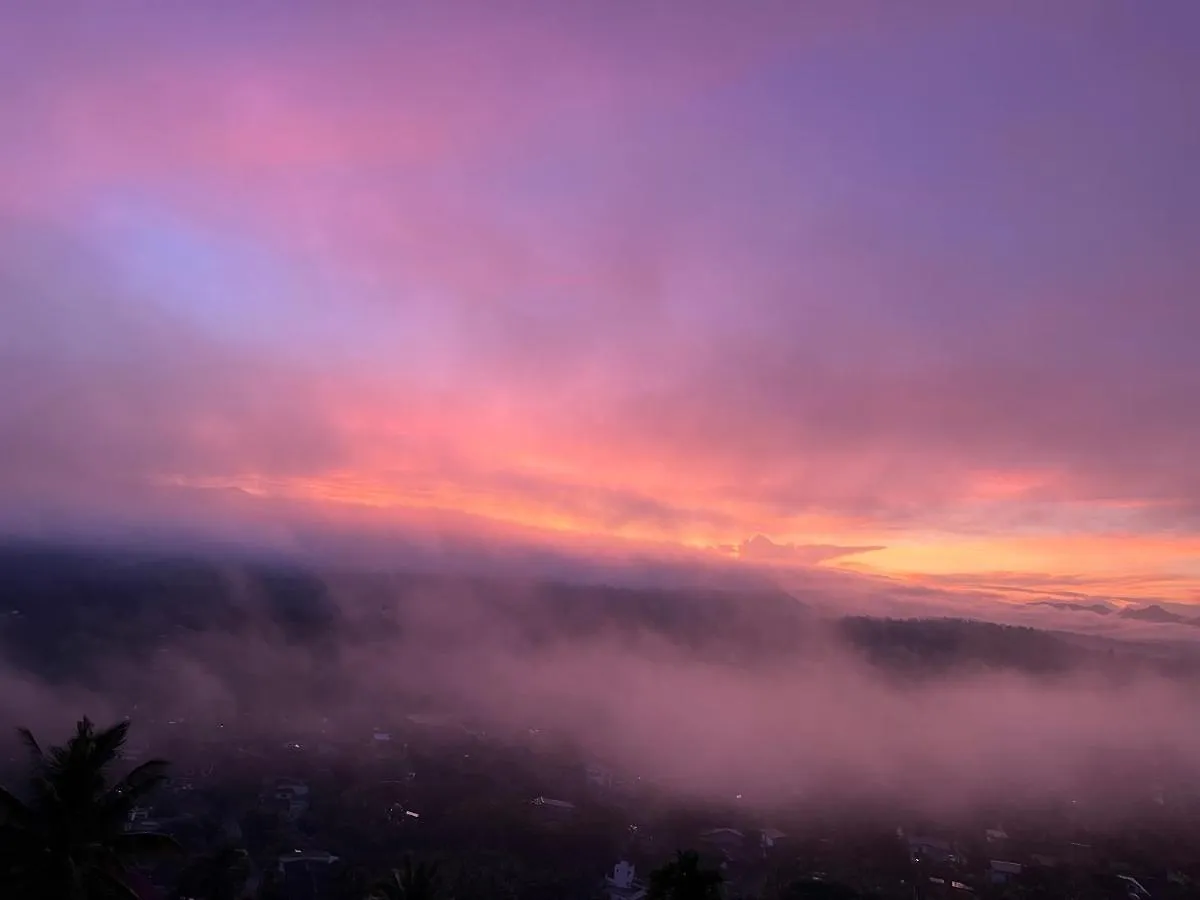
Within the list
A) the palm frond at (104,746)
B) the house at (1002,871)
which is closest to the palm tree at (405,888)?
the palm frond at (104,746)

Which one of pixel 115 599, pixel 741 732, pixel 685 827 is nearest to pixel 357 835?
pixel 685 827

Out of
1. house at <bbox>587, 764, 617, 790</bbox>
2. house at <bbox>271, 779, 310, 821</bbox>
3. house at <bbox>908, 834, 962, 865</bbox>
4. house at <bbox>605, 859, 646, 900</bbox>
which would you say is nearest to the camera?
house at <bbox>605, 859, 646, 900</bbox>

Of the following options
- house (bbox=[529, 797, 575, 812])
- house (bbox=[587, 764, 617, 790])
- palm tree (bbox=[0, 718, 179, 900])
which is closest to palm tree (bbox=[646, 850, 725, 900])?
palm tree (bbox=[0, 718, 179, 900])

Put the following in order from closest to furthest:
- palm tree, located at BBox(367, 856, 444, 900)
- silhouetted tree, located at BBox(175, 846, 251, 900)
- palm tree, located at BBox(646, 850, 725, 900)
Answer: palm tree, located at BBox(646, 850, 725, 900), palm tree, located at BBox(367, 856, 444, 900), silhouetted tree, located at BBox(175, 846, 251, 900)

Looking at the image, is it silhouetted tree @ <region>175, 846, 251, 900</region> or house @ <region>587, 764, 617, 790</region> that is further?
house @ <region>587, 764, 617, 790</region>

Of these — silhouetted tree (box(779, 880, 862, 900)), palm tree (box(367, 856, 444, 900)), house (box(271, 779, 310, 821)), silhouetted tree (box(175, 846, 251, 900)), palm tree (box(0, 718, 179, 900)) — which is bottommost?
house (box(271, 779, 310, 821))

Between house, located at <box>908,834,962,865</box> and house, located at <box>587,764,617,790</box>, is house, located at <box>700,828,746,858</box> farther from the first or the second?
house, located at <box>587,764,617,790</box>

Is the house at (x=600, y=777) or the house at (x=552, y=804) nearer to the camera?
the house at (x=552, y=804)

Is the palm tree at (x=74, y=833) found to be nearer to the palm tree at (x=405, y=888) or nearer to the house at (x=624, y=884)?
the palm tree at (x=405, y=888)
